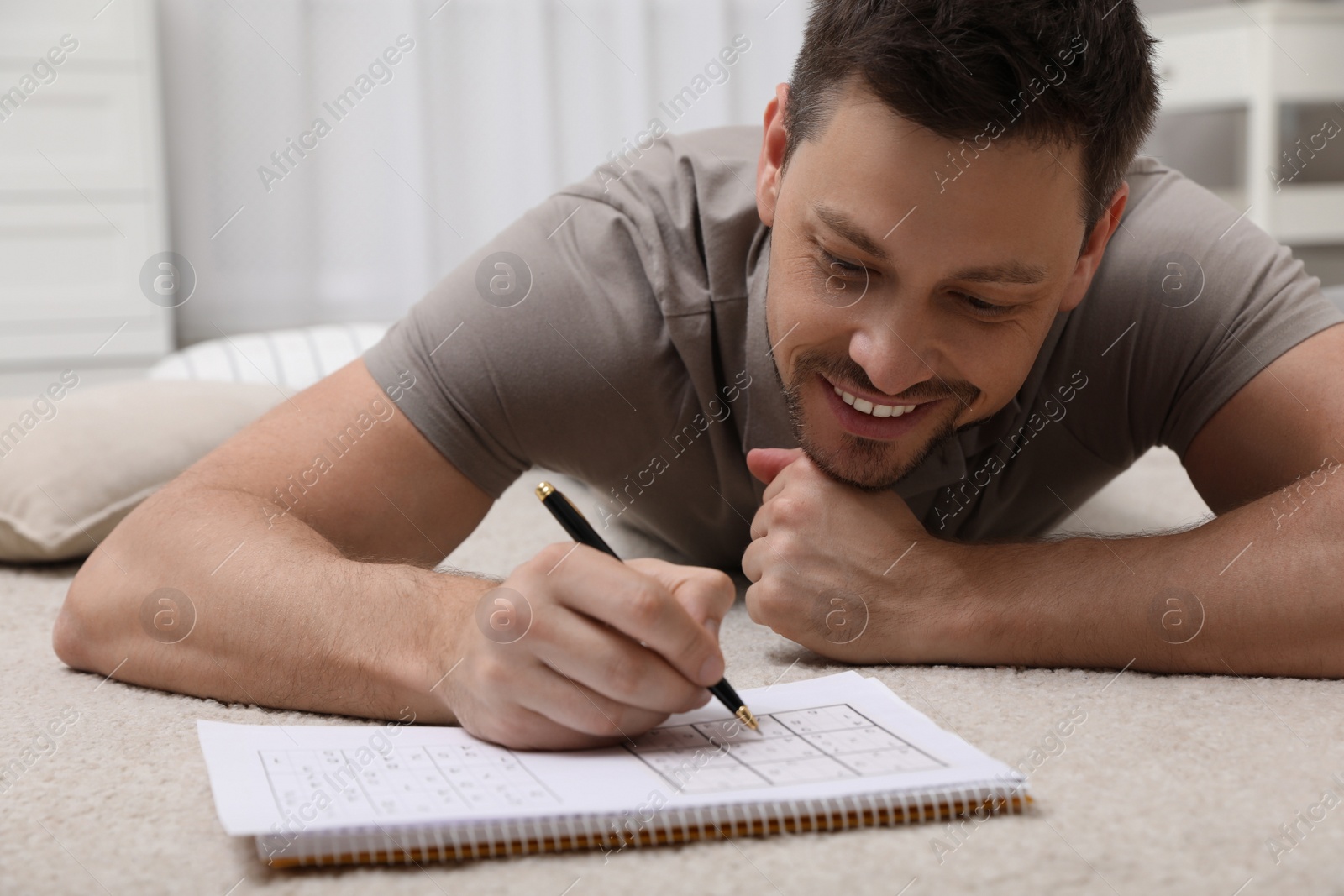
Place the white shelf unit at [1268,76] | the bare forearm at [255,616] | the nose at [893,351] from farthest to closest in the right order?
1. the white shelf unit at [1268,76]
2. the nose at [893,351]
3. the bare forearm at [255,616]

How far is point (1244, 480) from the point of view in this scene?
102 cm

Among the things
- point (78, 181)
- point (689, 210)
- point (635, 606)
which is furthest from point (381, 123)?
point (635, 606)

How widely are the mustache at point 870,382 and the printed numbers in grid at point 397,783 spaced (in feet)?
1.37

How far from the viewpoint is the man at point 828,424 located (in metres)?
0.76

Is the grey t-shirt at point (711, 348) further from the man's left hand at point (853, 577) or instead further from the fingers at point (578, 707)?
the fingers at point (578, 707)

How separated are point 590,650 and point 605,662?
0.03ft

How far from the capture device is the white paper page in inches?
21.4

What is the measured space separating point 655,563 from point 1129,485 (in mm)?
1282

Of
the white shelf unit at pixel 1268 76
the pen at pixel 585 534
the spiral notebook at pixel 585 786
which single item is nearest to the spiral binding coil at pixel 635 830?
the spiral notebook at pixel 585 786

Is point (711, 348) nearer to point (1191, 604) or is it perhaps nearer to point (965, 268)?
point (965, 268)

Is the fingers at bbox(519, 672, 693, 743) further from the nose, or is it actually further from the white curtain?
the white curtain

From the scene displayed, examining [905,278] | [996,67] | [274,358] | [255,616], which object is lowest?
[274,358]

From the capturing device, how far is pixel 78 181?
7.72 ft

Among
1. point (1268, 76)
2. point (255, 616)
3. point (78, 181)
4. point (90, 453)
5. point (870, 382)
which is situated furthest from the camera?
point (1268, 76)
